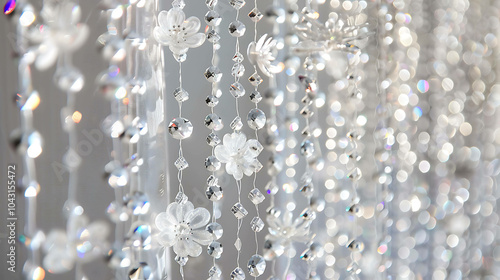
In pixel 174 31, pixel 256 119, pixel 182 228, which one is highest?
pixel 174 31

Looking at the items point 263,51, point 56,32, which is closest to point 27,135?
point 56,32

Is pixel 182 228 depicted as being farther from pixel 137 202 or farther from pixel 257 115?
pixel 257 115

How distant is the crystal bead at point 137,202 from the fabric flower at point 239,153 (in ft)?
0.39

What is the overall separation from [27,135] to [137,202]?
0.17 meters

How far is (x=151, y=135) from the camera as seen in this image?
80 centimetres

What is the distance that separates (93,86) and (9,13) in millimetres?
137

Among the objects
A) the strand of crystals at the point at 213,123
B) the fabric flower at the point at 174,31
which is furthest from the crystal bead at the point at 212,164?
the fabric flower at the point at 174,31

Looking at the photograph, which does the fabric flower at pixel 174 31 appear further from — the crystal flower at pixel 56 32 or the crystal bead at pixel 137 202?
the crystal bead at pixel 137 202

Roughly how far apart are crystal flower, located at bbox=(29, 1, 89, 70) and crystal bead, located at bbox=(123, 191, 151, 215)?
203mm

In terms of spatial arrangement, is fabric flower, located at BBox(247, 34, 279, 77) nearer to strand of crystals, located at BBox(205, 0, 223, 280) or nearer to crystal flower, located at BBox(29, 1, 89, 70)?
strand of crystals, located at BBox(205, 0, 223, 280)

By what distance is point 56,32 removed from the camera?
0.74 meters

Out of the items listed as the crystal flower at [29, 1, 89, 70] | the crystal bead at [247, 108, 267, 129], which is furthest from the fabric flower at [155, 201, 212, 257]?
the crystal flower at [29, 1, 89, 70]

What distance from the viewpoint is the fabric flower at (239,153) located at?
2.60ft

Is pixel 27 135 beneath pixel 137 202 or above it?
above
